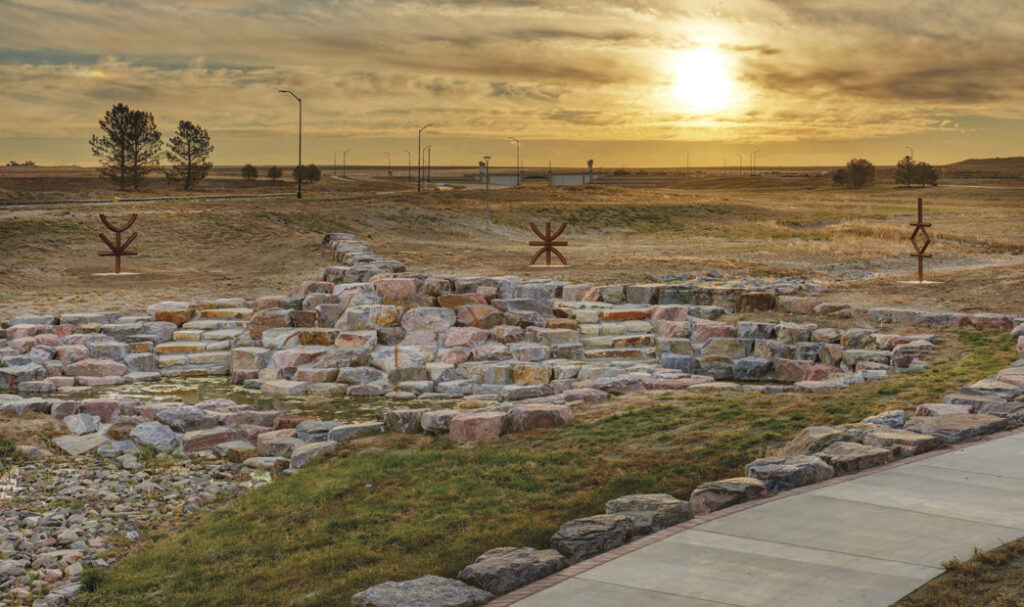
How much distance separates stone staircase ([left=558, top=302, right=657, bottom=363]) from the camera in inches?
901

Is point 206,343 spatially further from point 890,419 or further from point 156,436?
point 890,419

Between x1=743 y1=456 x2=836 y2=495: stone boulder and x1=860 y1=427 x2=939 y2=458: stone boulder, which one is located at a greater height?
x1=860 y1=427 x2=939 y2=458: stone boulder

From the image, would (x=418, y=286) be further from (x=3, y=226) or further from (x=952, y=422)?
(x=3, y=226)

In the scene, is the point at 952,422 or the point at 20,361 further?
the point at 20,361

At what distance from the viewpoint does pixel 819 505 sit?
902cm

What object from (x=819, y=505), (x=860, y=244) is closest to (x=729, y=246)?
(x=860, y=244)

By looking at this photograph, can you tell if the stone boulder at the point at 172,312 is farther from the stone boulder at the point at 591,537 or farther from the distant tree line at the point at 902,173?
the distant tree line at the point at 902,173

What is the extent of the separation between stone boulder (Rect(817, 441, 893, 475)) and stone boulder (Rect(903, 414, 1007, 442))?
40.0 inches

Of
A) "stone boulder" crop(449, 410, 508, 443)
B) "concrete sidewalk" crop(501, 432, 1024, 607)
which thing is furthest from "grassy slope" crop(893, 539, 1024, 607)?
"stone boulder" crop(449, 410, 508, 443)

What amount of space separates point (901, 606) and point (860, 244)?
140 feet

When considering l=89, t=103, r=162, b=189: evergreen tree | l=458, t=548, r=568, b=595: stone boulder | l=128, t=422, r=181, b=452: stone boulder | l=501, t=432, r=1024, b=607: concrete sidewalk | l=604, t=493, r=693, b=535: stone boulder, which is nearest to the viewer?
l=501, t=432, r=1024, b=607: concrete sidewalk

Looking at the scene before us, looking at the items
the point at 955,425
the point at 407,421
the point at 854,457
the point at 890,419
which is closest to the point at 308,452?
the point at 407,421

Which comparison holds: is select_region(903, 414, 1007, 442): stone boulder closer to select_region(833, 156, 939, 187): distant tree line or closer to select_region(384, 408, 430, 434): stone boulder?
select_region(384, 408, 430, 434): stone boulder

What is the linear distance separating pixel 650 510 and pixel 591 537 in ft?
2.80
